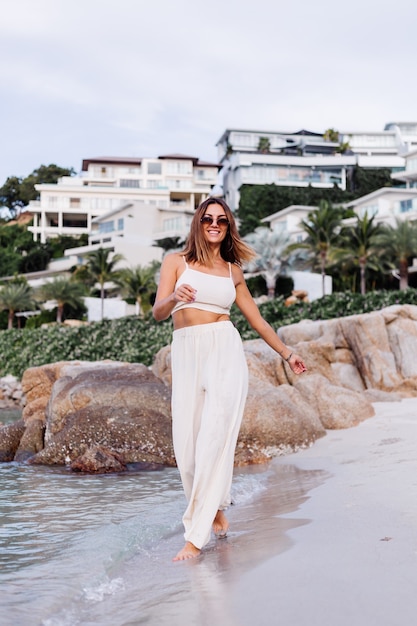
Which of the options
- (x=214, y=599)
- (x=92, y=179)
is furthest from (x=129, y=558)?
(x=92, y=179)

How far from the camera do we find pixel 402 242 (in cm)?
4172

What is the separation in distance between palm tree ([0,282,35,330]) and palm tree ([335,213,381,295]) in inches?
952

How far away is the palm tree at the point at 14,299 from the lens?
56.0m

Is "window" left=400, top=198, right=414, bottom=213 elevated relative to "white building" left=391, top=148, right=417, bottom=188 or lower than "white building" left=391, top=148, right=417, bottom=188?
lower

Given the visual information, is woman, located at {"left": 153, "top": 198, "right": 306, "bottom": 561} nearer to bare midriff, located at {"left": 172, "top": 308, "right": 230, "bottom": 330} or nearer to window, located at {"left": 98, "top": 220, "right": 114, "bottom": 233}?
bare midriff, located at {"left": 172, "top": 308, "right": 230, "bottom": 330}

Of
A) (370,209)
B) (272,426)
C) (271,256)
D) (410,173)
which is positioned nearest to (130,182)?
(410,173)

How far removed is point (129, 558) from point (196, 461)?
2.55 ft

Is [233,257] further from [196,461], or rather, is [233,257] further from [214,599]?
[214,599]

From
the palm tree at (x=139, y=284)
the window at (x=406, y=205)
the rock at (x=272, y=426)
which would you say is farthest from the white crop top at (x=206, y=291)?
the window at (x=406, y=205)

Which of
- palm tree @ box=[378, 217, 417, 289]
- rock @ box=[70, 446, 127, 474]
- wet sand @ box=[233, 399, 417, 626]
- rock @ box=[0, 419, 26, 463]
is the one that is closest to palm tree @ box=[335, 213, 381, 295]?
palm tree @ box=[378, 217, 417, 289]

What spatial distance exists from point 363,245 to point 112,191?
53.5m

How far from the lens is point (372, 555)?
3797 millimetres

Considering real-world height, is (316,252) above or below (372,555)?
above

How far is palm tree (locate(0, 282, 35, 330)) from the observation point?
56.0 m
